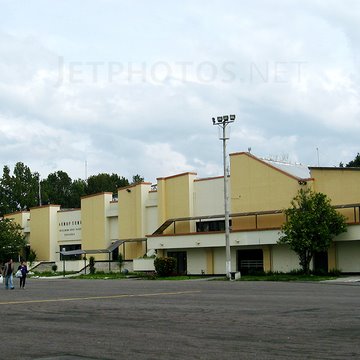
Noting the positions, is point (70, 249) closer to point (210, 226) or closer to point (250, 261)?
point (210, 226)

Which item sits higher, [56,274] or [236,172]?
[236,172]

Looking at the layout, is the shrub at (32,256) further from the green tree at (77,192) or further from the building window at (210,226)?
the green tree at (77,192)

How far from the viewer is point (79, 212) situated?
2970 inches

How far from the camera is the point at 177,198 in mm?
62000

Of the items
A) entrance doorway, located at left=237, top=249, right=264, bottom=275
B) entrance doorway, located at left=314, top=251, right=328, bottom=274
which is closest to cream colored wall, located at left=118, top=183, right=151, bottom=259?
entrance doorway, located at left=237, top=249, right=264, bottom=275

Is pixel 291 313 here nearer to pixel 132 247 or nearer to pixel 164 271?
pixel 164 271

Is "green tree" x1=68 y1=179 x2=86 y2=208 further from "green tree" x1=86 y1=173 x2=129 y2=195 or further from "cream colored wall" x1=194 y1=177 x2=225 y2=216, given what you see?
"cream colored wall" x1=194 y1=177 x2=225 y2=216

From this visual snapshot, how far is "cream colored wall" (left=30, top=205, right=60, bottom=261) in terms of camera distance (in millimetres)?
78000

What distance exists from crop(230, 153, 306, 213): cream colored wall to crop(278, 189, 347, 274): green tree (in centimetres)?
463

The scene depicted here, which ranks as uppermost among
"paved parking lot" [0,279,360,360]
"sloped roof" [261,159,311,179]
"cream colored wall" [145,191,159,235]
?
"sloped roof" [261,159,311,179]

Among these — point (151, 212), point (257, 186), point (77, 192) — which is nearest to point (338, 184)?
point (257, 186)

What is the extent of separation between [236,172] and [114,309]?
35.9 metres

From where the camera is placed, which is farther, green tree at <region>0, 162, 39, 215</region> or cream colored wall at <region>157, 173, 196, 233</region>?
green tree at <region>0, 162, 39, 215</region>

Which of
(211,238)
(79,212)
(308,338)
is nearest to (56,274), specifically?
(79,212)
